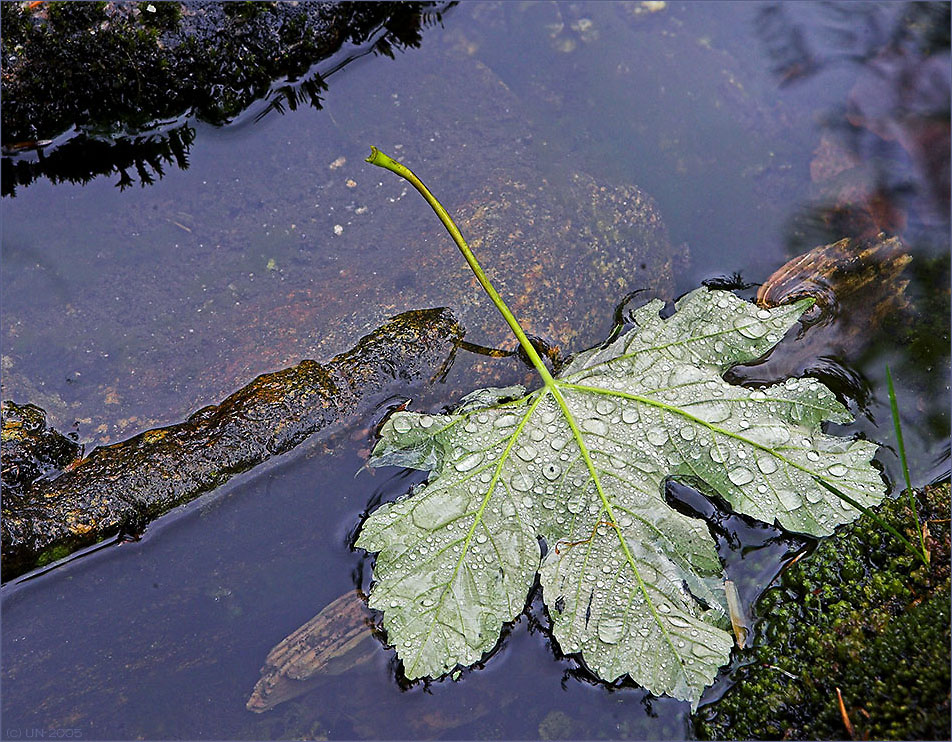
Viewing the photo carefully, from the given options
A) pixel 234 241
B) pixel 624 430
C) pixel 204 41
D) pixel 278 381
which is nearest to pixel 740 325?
pixel 624 430

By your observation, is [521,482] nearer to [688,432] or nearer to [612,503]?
[612,503]

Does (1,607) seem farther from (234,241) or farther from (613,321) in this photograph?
(613,321)

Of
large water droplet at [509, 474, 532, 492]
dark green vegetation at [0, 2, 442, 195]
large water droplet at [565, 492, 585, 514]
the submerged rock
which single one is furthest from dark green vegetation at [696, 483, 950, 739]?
dark green vegetation at [0, 2, 442, 195]

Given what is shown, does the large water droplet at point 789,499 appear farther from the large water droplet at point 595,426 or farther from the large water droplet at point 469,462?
the large water droplet at point 469,462

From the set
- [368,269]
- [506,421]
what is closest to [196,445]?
[368,269]

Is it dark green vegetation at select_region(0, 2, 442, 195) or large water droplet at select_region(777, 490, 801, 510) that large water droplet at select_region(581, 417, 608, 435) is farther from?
dark green vegetation at select_region(0, 2, 442, 195)
